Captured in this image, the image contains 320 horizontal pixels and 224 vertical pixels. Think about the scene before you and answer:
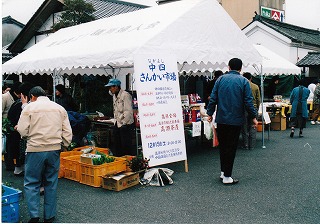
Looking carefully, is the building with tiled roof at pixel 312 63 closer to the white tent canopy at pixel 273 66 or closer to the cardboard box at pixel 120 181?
the white tent canopy at pixel 273 66

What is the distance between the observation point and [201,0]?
7.81 meters

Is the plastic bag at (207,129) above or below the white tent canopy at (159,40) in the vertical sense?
below

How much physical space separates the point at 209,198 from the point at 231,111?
142 centimetres

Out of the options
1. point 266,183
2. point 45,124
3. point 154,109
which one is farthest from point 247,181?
point 45,124

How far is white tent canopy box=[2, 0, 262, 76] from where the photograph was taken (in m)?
6.84

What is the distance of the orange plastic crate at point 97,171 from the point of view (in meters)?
6.00

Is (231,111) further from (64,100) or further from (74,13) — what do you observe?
(74,13)

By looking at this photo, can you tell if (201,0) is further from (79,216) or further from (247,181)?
(79,216)

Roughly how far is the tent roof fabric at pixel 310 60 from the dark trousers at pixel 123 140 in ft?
46.5

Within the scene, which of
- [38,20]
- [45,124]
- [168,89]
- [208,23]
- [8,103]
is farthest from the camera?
[38,20]

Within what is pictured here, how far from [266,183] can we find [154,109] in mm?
2233

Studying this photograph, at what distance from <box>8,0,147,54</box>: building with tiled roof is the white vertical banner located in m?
12.9

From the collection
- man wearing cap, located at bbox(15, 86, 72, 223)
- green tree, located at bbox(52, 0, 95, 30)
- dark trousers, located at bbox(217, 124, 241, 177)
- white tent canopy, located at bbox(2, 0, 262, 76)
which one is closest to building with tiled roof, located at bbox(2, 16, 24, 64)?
green tree, located at bbox(52, 0, 95, 30)

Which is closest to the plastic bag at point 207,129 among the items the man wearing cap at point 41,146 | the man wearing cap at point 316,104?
the man wearing cap at point 41,146
